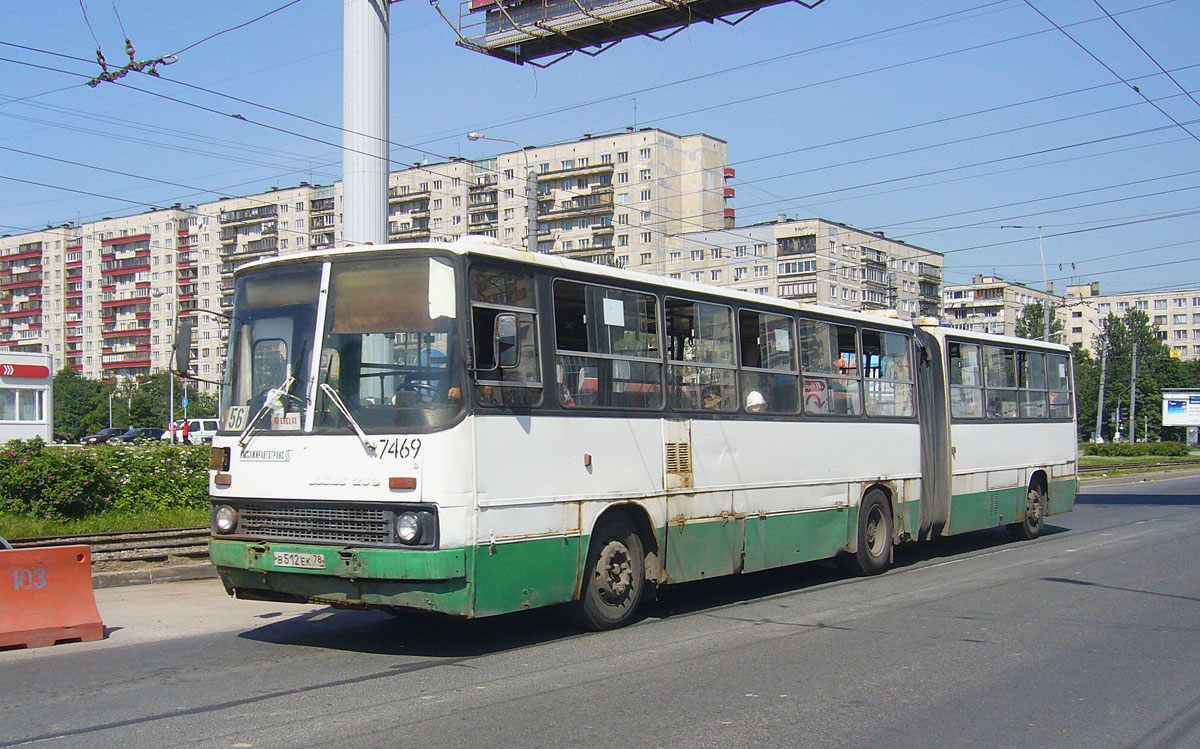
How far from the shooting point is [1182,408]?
260 feet

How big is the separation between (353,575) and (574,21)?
1042cm

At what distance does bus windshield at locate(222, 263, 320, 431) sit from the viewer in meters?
8.57

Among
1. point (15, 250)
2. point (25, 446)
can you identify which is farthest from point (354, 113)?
point (15, 250)

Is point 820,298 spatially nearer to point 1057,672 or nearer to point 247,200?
point 247,200

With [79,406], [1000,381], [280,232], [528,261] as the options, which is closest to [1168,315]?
[280,232]

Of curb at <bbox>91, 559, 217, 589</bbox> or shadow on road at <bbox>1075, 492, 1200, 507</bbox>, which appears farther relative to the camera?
shadow on road at <bbox>1075, 492, 1200, 507</bbox>

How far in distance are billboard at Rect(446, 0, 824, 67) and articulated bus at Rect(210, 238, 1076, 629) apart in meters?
5.25

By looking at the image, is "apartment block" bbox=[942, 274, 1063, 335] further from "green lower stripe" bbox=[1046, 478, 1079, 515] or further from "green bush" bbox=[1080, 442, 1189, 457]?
"green lower stripe" bbox=[1046, 478, 1079, 515]

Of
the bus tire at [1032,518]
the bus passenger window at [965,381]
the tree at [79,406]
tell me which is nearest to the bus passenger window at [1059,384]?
the bus tire at [1032,518]

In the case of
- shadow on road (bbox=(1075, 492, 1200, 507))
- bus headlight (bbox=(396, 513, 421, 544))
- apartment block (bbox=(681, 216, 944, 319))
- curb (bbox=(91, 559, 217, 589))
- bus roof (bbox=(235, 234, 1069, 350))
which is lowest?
shadow on road (bbox=(1075, 492, 1200, 507))

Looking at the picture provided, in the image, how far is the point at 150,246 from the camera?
352ft

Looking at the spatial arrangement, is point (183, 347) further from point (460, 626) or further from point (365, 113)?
point (365, 113)

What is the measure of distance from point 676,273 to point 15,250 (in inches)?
3207

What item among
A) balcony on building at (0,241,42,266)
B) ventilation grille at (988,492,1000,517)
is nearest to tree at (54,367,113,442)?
balcony on building at (0,241,42,266)
